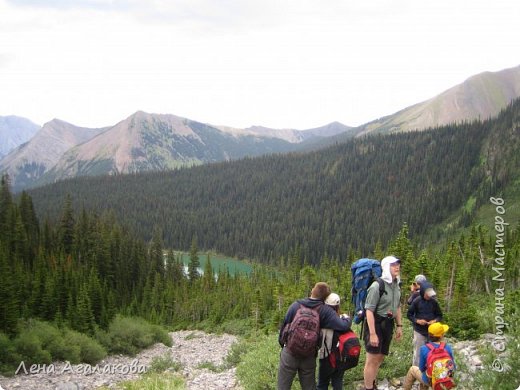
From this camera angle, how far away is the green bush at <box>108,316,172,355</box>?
41125 mm

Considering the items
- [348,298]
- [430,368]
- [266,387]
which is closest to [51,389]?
[266,387]

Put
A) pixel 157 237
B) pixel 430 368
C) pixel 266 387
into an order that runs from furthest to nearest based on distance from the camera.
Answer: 1. pixel 157 237
2. pixel 266 387
3. pixel 430 368

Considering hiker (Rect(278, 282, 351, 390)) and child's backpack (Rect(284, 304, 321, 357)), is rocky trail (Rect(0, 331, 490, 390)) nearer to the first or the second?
hiker (Rect(278, 282, 351, 390))

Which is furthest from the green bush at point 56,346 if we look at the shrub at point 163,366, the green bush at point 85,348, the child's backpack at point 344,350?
the child's backpack at point 344,350

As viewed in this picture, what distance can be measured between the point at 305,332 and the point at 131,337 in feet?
131

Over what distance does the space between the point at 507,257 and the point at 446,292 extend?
28.2 feet

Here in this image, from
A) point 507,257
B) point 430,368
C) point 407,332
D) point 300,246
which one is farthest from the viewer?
point 300,246

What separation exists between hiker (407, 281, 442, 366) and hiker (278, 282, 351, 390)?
274 centimetres

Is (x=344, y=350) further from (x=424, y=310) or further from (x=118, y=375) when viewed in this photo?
(x=118, y=375)

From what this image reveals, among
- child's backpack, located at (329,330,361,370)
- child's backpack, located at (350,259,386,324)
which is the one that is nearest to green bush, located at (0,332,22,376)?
child's backpack, located at (329,330,361,370)

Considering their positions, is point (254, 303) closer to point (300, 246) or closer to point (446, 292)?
point (446, 292)

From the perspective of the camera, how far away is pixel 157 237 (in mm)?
93688

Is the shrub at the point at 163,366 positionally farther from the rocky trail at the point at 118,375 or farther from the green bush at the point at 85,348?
the green bush at the point at 85,348

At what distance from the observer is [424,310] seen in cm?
1027
